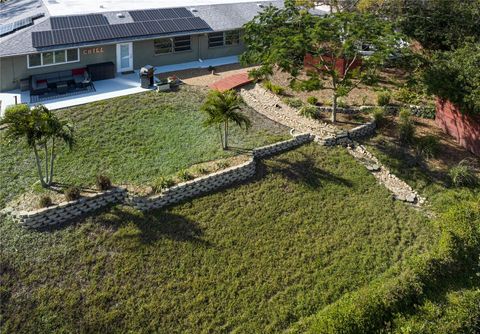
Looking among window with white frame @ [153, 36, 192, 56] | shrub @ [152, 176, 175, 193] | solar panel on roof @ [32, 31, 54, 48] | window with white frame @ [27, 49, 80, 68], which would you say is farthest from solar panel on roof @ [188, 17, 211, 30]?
shrub @ [152, 176, 175, 193]

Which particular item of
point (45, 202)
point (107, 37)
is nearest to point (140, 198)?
point (45, 202)

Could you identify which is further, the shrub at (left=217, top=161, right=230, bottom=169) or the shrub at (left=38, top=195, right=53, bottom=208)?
the shrub at (left=217, top=161, right=230, bottom=169)

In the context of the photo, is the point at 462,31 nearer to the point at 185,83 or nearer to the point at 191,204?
the point at 185,83

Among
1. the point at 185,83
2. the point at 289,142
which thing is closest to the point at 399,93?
the point at 289,142

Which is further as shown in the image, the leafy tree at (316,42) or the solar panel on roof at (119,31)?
the solar panel on roof at (119,31)

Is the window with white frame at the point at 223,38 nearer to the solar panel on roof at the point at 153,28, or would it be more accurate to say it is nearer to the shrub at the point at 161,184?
the solar panel on roof at the point at 153,28

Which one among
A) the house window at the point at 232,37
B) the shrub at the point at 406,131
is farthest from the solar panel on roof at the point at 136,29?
the shrub at the point at 406,131

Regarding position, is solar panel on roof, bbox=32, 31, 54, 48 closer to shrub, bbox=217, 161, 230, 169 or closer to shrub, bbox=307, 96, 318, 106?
shrub, bbox=217, 161, 230, 169
